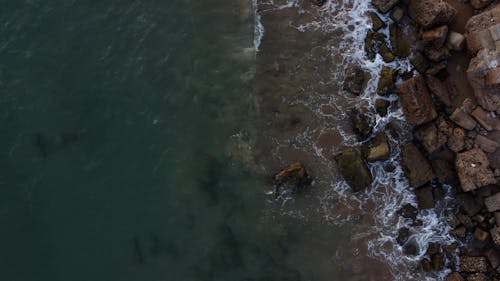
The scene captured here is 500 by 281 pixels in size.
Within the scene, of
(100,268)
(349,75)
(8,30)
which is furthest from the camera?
(8,30)

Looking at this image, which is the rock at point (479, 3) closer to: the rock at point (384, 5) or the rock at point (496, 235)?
the rock at point (384, 5)

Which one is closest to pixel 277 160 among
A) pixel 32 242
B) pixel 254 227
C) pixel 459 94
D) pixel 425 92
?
pixel 254 227

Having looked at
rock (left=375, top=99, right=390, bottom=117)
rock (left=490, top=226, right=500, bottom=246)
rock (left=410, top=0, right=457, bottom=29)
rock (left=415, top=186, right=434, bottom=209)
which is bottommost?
rock (left=490, top=226, right=500, bottom=246)

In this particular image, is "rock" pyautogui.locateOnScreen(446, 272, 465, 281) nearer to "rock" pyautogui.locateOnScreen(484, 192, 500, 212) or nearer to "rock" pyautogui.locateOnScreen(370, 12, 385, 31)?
"rock" pyautogui.locateOnScreen(484, 192, 500, 212)

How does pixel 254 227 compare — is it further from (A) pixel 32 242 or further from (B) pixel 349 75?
(A) pixel 32 242

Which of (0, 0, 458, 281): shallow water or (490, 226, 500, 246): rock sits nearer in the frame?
(490, 226, 500, 246): rock

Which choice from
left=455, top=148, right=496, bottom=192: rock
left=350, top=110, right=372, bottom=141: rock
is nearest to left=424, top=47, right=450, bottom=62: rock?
left=350, top=110, right=372, bottom=141: rock
